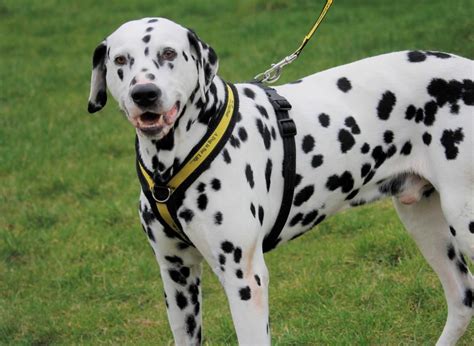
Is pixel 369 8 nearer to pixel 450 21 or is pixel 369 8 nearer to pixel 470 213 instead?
pixel 450 21

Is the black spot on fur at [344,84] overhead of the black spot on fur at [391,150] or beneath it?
overhead

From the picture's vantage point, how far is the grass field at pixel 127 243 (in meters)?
5.24

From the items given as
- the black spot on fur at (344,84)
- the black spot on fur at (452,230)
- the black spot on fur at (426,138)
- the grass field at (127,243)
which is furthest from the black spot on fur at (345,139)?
the grass field at (127,243)

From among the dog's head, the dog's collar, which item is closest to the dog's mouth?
the dog's head

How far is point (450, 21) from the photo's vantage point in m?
11.1

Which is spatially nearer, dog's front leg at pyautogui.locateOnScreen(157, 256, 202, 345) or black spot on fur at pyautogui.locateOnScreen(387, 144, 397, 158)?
dog's front leg at pyautogui.locateOnScreen(157, 256, 202, 345)

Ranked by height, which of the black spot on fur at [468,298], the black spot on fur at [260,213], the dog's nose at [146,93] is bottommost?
the black spot on fur at [468,298]

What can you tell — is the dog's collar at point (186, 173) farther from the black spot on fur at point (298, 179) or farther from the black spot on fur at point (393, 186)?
the black spot on fur at point (393, 186)

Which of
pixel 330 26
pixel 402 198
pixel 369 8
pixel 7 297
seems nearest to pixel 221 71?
pixel 330 26

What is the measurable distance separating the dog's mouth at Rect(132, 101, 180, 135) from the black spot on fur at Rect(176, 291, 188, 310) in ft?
3.02

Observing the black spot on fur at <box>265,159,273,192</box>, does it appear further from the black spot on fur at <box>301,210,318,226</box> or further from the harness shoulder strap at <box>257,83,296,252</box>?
the black spot on fur at <box>301,210,318,226</box>

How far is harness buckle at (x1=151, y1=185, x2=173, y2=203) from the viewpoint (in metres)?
3.74

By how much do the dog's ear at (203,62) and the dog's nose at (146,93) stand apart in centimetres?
31

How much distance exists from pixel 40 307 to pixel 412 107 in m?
2.81
